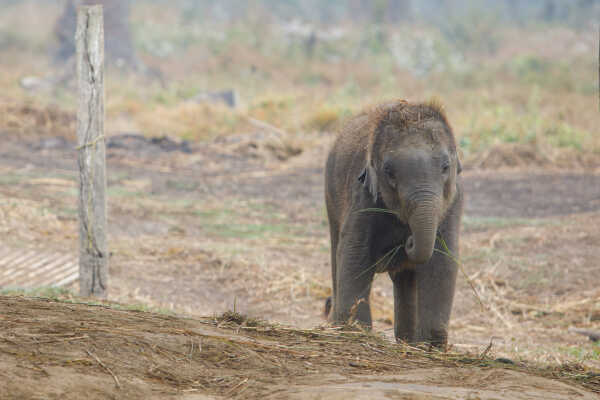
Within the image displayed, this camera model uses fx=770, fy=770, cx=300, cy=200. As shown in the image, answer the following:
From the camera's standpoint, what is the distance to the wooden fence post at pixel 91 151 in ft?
24.7

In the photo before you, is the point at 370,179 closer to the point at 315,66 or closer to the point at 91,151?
the point at 91,151

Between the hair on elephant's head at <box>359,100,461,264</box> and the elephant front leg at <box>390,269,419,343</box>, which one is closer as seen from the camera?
the hair on elephant's head at <box>359,100,461,264</box>

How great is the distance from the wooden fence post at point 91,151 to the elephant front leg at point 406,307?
327 centimetres

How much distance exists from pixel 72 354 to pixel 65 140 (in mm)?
16864

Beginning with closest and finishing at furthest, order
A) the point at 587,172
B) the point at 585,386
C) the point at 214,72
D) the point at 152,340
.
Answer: the point at 152,340, the point at 585,386, the point at 587,172, the point at 214,72

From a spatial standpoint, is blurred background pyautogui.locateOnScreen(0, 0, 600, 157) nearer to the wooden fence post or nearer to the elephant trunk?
the wooden fence post

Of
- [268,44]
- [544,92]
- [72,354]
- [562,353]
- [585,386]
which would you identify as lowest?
[562,353]

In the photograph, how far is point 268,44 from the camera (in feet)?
136

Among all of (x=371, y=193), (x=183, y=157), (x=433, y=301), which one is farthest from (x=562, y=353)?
(x=183, y=157)

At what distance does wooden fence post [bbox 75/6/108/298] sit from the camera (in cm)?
754

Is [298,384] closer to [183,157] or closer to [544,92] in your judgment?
[183,157]

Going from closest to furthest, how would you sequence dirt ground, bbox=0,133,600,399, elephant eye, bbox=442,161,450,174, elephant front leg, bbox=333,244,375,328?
dirt ground, bbox=0,133,600,399 → elephant eye, bbox=442,161,450,174 → elephant front leg, bbox=333,244,375,328

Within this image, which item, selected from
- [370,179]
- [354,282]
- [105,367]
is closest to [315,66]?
[354,282]

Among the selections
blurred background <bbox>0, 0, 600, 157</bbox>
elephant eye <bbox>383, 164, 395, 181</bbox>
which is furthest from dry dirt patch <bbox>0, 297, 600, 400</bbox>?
blurred background <bbox>0, 0, 600, 157</bbox>
